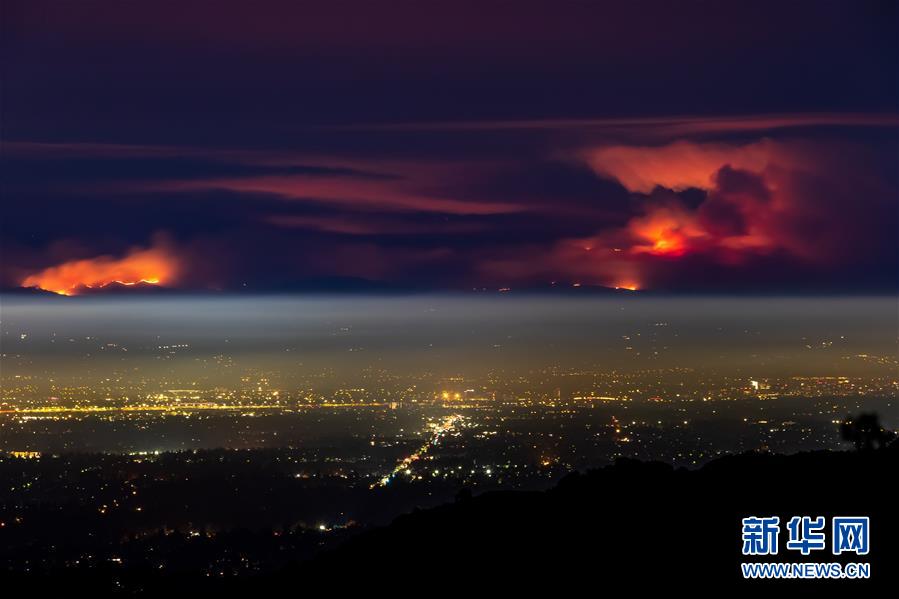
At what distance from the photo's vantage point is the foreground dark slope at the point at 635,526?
535 inches

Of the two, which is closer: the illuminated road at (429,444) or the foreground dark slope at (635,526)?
the foreground dark slope at (635,526)

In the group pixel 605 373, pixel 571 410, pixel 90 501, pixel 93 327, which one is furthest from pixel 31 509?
pixel 93 327

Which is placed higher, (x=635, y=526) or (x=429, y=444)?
(x=429, y=444)

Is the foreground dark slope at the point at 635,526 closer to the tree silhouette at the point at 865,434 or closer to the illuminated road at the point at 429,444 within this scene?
the tree silhouette at the point at 865,434

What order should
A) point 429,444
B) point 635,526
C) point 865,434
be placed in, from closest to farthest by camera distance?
point 635,526 → point 865,434 → point 429,444

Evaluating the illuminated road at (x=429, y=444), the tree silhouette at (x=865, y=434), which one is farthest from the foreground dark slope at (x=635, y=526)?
the illuminated road at (x=429, y=444)

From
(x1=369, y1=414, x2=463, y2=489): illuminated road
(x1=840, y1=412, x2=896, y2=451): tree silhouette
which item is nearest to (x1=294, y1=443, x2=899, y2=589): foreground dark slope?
(x1=840, y1=412, x2=896, y2=451): tree silhouette

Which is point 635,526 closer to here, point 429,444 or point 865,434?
point 865,434

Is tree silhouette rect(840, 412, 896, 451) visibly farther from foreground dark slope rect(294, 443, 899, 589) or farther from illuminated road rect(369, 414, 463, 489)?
illuminated road rect(369, 414, 463, 489)

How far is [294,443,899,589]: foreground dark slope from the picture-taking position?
13.6 metres

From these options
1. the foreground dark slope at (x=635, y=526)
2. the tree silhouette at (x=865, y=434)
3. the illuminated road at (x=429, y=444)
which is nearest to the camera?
the foreground dark slope at (x=635, y=526)

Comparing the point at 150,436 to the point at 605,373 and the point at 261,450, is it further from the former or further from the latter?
the point at 605,373

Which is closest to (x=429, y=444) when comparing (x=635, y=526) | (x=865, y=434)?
(x=865, y=434)

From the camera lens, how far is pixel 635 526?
49.6 ft
